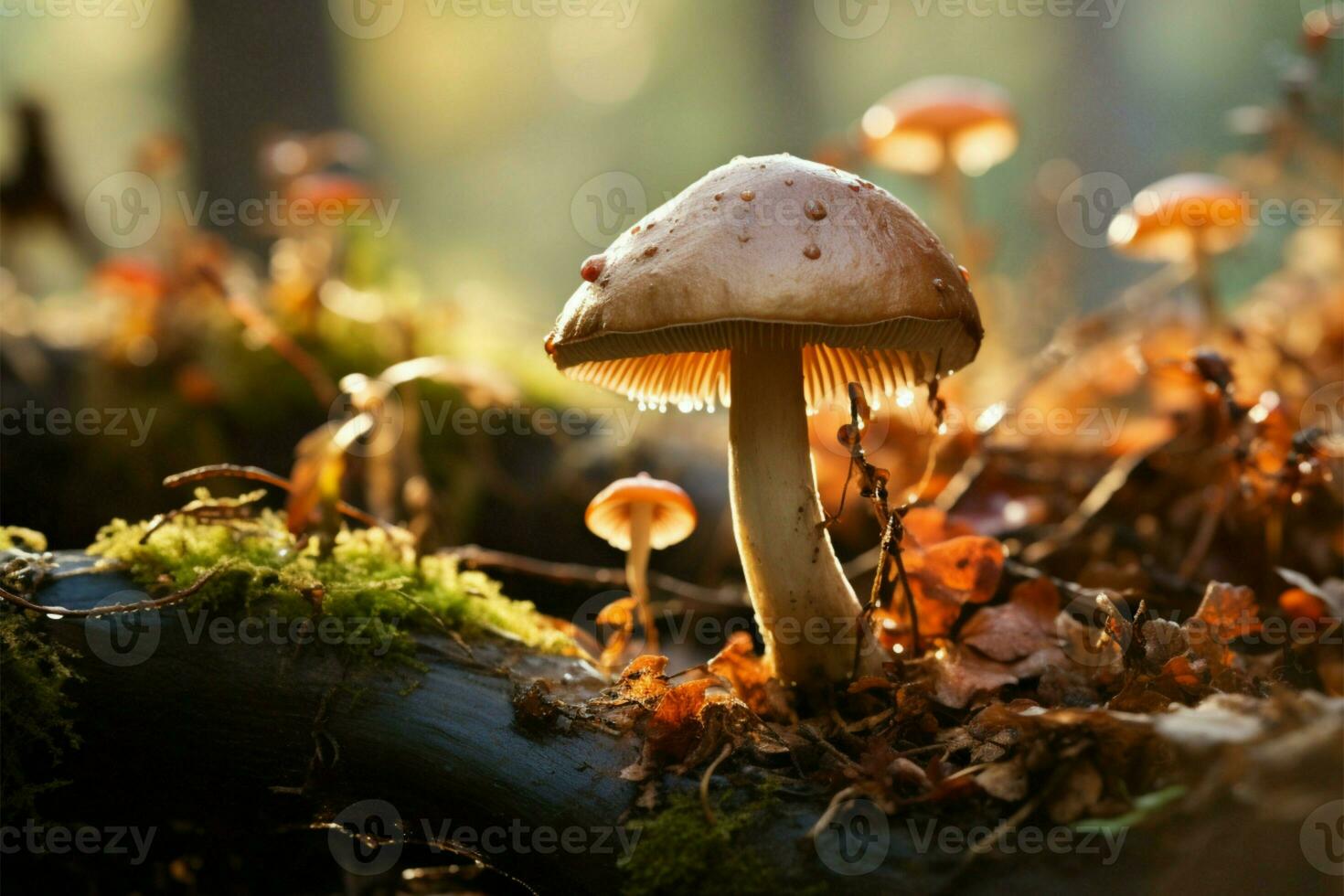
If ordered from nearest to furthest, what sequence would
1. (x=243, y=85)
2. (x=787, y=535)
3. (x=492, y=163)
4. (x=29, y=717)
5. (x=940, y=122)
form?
(x=29, y=717)
(x=787, y=535)
(x=940, y=122)
(x=243, y=85)
(x=492, y=163)

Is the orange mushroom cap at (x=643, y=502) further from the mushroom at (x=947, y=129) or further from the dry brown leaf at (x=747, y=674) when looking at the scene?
the mushroom at (x=947, y=129)

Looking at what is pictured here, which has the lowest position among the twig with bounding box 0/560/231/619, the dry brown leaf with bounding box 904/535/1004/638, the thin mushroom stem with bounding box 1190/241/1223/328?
the dry brown leaf with bounding box 904/535/1004/638

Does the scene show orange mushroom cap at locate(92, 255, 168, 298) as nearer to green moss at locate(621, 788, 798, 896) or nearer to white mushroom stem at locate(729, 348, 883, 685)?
white mushroom stem at locate(729, 348, 883, 685)

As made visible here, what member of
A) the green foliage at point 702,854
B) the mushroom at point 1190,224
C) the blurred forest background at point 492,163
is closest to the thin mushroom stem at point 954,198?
the blurred forest background at point 492,163

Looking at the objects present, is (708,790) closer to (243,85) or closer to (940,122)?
(940,122)

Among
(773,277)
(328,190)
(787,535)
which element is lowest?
(787,535)

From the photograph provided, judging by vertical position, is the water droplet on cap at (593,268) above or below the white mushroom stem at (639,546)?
above

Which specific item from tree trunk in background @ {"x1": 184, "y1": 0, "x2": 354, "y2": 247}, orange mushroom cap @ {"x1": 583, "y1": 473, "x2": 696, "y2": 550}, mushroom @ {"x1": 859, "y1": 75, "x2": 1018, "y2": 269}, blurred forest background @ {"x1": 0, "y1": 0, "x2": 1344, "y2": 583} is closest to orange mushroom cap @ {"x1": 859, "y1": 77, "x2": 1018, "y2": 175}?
mushroom @ {"x1": 859, "y1": 75, "x2": 1018, "y2": 269}

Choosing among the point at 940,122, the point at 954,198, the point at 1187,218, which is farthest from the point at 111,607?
the point at 954,198
